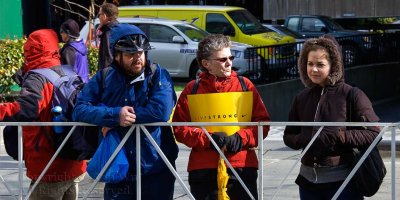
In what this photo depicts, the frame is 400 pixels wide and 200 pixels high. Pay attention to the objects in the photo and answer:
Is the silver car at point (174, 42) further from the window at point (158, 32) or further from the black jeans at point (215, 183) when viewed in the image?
the black jeans at point (215, 183)

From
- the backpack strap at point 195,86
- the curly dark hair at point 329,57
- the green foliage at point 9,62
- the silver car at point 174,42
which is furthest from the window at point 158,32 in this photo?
the curly dark hair at point 329,57

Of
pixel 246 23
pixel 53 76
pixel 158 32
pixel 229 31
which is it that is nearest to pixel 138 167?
pixel 53 76

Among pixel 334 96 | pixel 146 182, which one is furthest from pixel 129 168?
pixel 334 96

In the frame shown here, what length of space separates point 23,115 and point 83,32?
13526 mm

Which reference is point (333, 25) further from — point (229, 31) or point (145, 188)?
point (145, 188)

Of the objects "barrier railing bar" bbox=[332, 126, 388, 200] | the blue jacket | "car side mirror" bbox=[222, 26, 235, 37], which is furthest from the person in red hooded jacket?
"car side mirror" bbox=[222, 26, 235, 37]

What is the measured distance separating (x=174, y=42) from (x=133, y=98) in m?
14.4

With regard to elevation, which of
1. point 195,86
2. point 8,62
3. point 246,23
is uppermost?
point 195,86

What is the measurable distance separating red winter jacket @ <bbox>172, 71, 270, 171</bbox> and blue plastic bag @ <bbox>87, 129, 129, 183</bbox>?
0.40 m

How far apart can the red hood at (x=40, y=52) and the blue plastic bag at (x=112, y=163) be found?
110 centimetres

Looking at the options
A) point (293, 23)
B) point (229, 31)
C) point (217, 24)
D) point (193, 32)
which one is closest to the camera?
point (193, 32)

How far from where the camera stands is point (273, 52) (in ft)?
48.2

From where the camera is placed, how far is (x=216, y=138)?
198 inches

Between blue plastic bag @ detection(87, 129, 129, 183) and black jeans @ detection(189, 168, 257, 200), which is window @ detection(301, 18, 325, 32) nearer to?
black jeans @ detection(189, 168, 257, 200)
